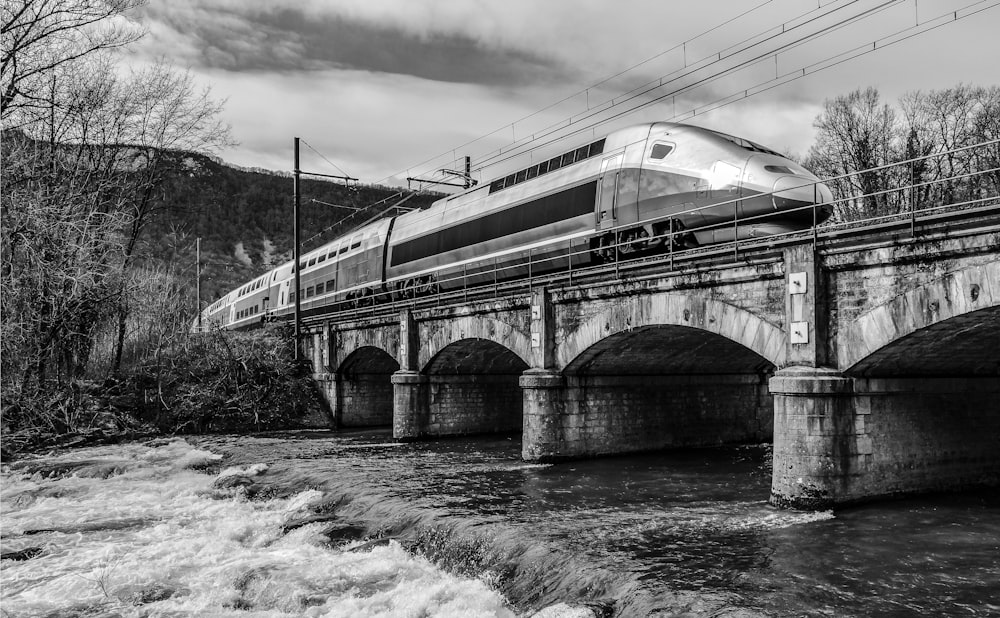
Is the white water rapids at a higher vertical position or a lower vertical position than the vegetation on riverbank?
lower

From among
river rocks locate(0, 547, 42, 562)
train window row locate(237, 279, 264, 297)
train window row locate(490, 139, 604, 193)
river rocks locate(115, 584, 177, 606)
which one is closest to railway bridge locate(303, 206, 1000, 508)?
train window row locate(490, 139, 604, 193)

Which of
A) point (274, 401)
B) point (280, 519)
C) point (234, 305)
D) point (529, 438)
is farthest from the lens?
point (234, 305)

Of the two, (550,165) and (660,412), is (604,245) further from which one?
(660,412)

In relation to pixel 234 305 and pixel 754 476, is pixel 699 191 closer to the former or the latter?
pixel 754 476

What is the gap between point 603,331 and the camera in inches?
653

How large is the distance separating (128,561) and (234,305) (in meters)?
41.9

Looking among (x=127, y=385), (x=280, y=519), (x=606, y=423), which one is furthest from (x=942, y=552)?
(x=127, y=385)

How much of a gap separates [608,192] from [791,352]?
24.0ft

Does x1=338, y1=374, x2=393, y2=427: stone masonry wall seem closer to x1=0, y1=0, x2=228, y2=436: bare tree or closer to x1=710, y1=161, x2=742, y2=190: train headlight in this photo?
x1=0, y1=0, x2=228, y2=436: bare tree

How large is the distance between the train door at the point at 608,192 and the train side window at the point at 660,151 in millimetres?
967

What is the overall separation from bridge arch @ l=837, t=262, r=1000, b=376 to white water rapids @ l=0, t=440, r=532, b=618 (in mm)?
6295

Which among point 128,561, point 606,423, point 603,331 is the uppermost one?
point 603,331

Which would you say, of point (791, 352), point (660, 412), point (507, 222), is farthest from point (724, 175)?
point (507, 222)

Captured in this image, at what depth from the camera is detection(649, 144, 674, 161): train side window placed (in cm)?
1684
